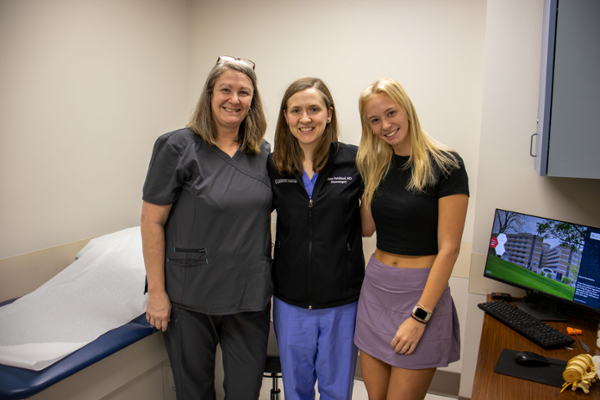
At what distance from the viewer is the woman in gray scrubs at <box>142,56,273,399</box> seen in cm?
139

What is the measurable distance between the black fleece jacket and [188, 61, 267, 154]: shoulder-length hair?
23cm

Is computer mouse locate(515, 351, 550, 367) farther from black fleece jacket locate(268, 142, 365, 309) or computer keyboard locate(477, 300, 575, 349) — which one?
black fleece jacket locate(268, 142, 365, 309)

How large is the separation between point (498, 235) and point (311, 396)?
120 centimetres

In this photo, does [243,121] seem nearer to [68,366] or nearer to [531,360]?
[68,366]

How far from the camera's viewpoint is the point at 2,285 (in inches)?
70.7

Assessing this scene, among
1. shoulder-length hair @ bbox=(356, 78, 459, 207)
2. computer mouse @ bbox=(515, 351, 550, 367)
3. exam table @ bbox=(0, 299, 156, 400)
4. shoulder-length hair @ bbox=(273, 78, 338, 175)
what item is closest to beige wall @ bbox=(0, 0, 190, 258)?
exam table @ bbox=(0, 299, 156, 400)

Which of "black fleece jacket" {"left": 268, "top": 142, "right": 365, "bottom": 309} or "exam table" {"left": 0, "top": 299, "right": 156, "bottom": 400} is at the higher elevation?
"black fleece jacket" {"left": 268, "top": 142, "right": 365, "bottom": 309}

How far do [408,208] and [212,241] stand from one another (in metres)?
0.74

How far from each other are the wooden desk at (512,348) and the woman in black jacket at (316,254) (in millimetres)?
479

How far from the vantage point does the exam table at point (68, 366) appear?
3.87 feet

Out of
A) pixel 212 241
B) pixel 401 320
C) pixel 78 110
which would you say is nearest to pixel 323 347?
pixel 401 320

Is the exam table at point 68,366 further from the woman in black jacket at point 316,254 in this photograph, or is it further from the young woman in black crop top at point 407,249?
the young woman in black crop top at point 407,249

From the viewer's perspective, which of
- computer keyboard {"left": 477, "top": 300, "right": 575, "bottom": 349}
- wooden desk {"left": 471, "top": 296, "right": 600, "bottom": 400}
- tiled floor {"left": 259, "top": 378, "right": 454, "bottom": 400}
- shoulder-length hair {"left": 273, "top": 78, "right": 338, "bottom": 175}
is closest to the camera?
wooden desk {"left": 471, "top": 296, "right": 600, "bottom": 400}

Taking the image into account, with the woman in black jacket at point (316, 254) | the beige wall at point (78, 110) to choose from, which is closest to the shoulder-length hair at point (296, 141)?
the woman in black jacket at point (316, 254)
